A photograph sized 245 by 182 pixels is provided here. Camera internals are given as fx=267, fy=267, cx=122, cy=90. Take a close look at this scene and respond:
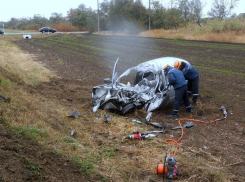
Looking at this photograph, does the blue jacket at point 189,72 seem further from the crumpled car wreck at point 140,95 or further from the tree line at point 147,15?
the tree line at point 147,15

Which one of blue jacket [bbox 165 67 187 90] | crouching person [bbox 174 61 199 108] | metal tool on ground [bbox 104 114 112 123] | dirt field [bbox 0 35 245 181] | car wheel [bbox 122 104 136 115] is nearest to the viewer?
dirt field [bbox 0 35 245 181]

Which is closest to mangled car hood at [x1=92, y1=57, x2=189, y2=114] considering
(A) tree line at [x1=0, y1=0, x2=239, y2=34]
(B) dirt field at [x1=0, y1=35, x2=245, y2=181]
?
(B) dirt field at [x1=0, y1=35, x2=245, y2=181]

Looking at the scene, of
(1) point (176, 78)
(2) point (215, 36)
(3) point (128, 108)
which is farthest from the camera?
(2) point (215, 36)

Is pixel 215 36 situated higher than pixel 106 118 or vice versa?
pixel 215 36

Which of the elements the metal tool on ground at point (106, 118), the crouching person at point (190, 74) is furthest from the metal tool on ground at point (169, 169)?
the crouching person at point (190, 74)

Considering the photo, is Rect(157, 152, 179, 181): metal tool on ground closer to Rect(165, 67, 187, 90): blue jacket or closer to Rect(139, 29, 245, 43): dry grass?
Rect(165, 67, 187, 90): blue jacket

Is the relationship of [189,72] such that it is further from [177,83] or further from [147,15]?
[147,15]

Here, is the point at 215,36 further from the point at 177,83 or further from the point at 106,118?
the point at 106,118

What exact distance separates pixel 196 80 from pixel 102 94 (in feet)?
10.2

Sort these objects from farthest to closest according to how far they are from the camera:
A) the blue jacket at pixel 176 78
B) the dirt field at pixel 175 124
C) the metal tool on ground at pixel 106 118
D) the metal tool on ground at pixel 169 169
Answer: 1. the blue jacket at pixel 176 78
2. the metal tool on ground at pixel 106 118
3. the metal tool on ground at pixel 169 169
4. the dirt field at pixel 175 124

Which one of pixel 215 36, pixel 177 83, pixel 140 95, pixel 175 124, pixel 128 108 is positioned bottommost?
pixel 175 124

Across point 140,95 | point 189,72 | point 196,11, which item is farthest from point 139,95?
point 196,11

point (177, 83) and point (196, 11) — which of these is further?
point (196, 11)

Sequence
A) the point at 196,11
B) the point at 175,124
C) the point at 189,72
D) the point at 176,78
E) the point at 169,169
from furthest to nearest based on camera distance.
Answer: the point at 196,11 < the point at 189,72 < the point at 176,78 < the point at 175,124 < the point at 169,169
